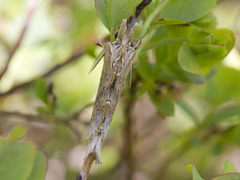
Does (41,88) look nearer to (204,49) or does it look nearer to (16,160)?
(16,160)

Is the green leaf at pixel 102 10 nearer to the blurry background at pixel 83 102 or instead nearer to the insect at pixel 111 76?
the insect at pixel 111 76

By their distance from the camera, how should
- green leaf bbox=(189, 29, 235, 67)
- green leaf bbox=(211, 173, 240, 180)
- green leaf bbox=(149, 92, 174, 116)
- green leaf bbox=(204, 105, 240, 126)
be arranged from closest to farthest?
1. green leaf bbox=(211, 173, 240, 180)
2. green leaf bbox=(189, 29, 235, 67)
3. green leaf bbox=(149, 92, 174, 116)
4. green leaf bbox=(204, 105, 240, 126)

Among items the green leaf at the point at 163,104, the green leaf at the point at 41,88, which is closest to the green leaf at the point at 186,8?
the green leaf at the point at 163,104

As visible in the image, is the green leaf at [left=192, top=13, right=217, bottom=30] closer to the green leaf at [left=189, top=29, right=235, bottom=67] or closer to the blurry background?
the green leaf at [left=189, top=29, right=235, bottom=67]

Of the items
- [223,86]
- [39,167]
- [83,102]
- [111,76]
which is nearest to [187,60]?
[111,76]

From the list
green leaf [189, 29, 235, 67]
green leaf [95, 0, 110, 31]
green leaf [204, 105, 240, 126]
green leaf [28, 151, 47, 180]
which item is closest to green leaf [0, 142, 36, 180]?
green leaf [28, 151, 47, 180]

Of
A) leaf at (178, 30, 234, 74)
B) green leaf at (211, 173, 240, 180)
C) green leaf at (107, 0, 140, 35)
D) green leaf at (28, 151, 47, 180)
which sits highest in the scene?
green leaf at (107, 0, 140, 35)

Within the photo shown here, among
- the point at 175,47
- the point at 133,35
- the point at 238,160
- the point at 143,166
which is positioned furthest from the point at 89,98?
the point at 238,160
